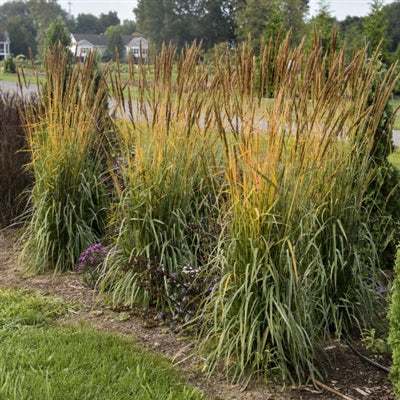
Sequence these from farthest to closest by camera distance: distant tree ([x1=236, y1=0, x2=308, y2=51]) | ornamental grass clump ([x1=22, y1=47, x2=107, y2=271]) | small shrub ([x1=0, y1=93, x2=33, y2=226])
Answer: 1. distant tree ([x1=236, y1=0, x2=308, y2=51])
2. small shrub ([x1=0, y1=93, x2=33, y2=226])
3. ornamental grass clump ([x1=22, y1=47, x2=107, y2=271])

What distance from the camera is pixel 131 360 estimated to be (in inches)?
137

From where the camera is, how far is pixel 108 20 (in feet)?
352

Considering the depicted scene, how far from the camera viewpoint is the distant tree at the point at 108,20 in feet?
351

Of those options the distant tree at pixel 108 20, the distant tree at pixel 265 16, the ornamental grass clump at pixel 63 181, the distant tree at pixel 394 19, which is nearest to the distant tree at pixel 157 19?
the distant tree at pixel 265 16

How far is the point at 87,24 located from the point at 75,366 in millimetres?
111666

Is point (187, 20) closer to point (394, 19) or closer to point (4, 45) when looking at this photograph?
point (394, 19)

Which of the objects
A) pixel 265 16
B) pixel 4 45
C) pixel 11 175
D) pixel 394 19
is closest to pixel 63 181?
pixel 11 175

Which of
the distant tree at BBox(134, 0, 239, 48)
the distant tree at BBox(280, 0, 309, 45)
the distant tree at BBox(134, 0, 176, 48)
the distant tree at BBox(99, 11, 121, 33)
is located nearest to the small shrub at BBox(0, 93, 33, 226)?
the distant tree at BBox(280, 0, 309, 45)

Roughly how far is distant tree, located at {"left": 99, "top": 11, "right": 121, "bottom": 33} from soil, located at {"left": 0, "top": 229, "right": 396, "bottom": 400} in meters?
108

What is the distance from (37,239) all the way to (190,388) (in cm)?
250

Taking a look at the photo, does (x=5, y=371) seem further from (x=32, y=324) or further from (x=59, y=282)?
(x=59, y=282)

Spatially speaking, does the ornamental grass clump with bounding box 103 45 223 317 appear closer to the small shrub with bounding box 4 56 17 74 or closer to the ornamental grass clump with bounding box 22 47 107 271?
the ornamental grass clump with bounding box 22 47 107 271

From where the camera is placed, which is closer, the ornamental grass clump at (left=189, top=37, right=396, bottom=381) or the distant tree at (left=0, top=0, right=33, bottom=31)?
the ornamental grass clump at (left=189, top=37, right=396, bottom=381)

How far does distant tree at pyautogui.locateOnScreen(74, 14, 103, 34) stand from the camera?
10688 centimetres
